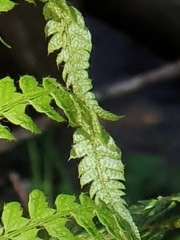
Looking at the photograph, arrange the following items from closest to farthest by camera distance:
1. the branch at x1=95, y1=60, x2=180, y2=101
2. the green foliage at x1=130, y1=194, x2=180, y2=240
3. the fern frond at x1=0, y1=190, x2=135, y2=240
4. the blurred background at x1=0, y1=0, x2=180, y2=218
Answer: the fern frond at x1=0, y1=190, x2=135, y2=240 < the green foliage at x1=130, y1=194, x2=180, y2=240 < the blurred background at x1=0, y1=0, x2=180, y2=218 < the branch at x1=95, y1=60, x2=180, y2=101

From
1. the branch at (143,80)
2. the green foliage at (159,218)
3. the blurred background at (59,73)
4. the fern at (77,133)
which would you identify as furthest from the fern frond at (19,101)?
the branch at (143,80)

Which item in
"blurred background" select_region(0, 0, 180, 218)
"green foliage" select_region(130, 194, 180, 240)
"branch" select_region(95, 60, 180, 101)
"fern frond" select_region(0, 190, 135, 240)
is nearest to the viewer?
"fern frond" select_region(0, 190, 135, 240)

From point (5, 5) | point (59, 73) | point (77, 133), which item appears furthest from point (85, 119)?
point (59, 73)

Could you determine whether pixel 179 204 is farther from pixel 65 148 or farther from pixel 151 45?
pixel 65 148

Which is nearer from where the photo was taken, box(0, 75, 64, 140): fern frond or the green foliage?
box(0, 75, 64, 140): fern frond

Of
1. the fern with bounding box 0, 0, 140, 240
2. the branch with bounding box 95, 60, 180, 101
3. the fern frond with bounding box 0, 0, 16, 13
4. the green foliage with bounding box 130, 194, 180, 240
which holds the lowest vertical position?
the green foliage with bounding box 130, 194, 180, 240

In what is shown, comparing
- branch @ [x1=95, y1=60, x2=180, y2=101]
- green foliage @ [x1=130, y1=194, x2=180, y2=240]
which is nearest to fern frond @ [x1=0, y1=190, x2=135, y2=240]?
green foliage @ [x1=130, y1=194, x2=180, y2=240]

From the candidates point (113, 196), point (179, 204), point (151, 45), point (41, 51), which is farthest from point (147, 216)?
point (151, 45)

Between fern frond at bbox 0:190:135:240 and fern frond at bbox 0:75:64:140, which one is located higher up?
fern frond at bbox 0:75:64:140

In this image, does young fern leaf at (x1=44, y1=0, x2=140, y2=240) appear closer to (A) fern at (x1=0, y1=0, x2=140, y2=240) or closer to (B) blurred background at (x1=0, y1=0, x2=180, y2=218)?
(A) fern at (x1=0, y1=0, x2=140, y2=240)
